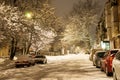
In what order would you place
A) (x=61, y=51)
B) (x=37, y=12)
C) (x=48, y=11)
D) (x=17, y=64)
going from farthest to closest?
(x=61, y=51) → (x=48, y=11) → (x=37, y=12) → (x=17, y=64)

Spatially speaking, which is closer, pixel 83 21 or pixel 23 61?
pixel 23 61

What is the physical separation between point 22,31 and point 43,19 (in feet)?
21.0

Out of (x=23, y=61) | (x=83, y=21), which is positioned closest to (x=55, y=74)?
(x=23, y=61)

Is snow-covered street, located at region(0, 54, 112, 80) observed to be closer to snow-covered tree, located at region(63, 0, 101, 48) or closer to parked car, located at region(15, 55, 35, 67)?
parked car, located at region(15, 55, 35, 67)

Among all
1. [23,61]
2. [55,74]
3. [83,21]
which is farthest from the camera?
[83,21]

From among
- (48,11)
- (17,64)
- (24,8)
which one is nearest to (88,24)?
(48,11)

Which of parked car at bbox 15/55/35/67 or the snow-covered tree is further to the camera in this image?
the snow-covered tree

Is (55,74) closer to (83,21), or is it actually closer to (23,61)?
(23,61)

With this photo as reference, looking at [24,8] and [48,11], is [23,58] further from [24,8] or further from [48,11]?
[48,11]

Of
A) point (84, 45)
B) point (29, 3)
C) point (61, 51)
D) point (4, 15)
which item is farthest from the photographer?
point (61, 51)

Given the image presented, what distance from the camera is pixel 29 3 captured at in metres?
36.5

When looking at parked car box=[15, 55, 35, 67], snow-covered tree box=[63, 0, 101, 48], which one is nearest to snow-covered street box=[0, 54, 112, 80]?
parked car box=[15, 55, 35, 67]

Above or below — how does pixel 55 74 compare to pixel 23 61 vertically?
below

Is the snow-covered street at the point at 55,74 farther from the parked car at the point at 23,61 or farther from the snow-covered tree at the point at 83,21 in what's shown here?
the snow-covered tree at the point at 83,21
